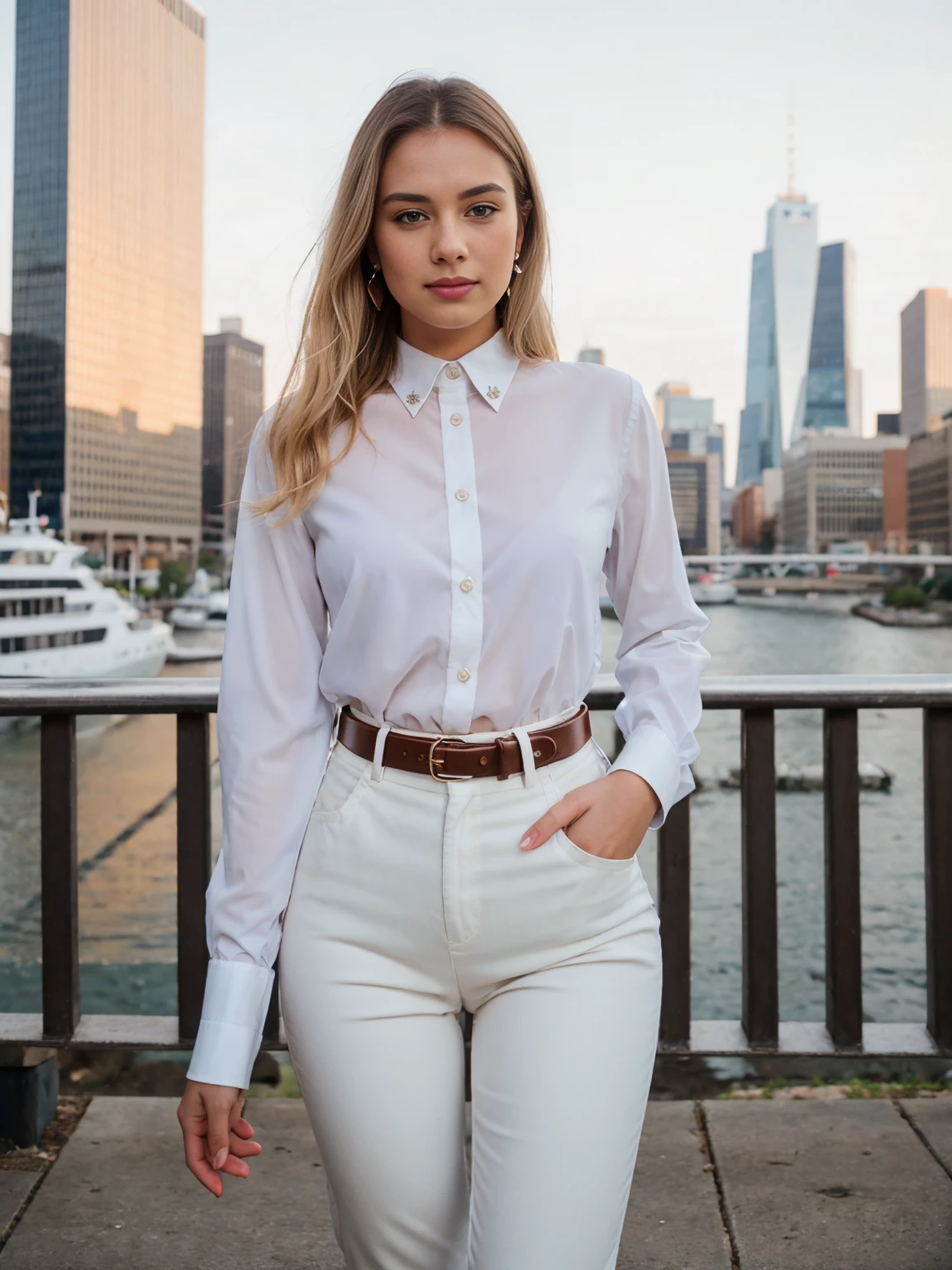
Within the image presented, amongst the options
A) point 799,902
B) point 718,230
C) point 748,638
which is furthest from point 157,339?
point 718,230

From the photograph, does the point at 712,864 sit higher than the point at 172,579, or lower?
lower

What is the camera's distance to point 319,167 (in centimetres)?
113

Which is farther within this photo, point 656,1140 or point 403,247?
point 656,1140

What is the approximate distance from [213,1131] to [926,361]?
184ft

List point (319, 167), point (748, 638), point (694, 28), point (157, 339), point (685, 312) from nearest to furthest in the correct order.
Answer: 1. point (319, 167)
2. point (157, 339)
3. point (748, 638)
4. point (694, 28)
5. point (685, 312)

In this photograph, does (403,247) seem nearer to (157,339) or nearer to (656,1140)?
(656,1140)

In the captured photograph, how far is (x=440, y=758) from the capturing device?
917 millimetres

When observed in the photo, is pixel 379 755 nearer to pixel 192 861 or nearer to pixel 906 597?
pixel 192 861

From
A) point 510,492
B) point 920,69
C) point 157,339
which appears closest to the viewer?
point 510,492

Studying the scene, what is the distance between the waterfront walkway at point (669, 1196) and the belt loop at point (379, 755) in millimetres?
880

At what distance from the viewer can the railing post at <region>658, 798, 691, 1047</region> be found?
1.69 metres

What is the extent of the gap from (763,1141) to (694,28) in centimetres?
7423

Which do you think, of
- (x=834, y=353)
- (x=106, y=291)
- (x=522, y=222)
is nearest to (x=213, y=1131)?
(x=522, y=222)

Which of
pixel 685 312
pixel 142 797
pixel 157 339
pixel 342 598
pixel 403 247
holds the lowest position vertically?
pixel 142 797
